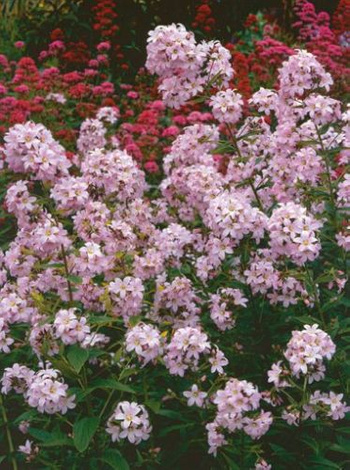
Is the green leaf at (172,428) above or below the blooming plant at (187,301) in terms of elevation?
below

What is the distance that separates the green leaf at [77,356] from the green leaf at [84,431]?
0.92ft

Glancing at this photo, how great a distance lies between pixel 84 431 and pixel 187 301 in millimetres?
837

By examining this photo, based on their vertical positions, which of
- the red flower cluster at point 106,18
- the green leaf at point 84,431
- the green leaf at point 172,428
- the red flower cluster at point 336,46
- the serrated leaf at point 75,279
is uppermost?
the serrated leaf at point 75,279

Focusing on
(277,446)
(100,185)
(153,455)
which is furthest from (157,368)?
(100,185)

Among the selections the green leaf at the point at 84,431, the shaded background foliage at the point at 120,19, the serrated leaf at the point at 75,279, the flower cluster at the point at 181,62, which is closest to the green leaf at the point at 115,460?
the green leaf at the point at 84,431

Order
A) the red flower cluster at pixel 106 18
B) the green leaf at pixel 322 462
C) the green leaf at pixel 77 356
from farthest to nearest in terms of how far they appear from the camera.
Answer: the red flower cluster at pixel 106 18, the green leaf at pixel 322 462, the green leaf at pixel 77 356

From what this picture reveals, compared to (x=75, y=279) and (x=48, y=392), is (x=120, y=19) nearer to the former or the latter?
(x=75, y=279)

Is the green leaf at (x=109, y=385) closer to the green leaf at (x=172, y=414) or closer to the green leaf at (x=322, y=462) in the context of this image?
the green leaf at (x=172, y=414)

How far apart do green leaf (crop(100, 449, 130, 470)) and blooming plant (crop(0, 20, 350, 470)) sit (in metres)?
0.02

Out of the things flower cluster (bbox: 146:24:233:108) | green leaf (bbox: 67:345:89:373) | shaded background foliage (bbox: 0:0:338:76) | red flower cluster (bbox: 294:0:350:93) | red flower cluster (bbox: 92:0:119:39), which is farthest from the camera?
shaded background foliage (bbox: 0:0:338:76)

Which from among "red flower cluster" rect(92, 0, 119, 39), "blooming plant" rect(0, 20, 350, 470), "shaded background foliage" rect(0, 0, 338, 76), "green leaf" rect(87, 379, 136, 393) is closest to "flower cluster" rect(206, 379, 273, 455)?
"blooming plant" rect(0, 20, 350, 470)

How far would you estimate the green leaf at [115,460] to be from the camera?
11.3ft

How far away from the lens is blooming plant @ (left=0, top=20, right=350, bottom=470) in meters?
3.45

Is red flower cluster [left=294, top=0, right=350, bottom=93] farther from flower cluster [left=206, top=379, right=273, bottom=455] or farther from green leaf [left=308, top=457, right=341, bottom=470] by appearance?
flower cluster [left=206, top=379, right=273, bottom=455]
